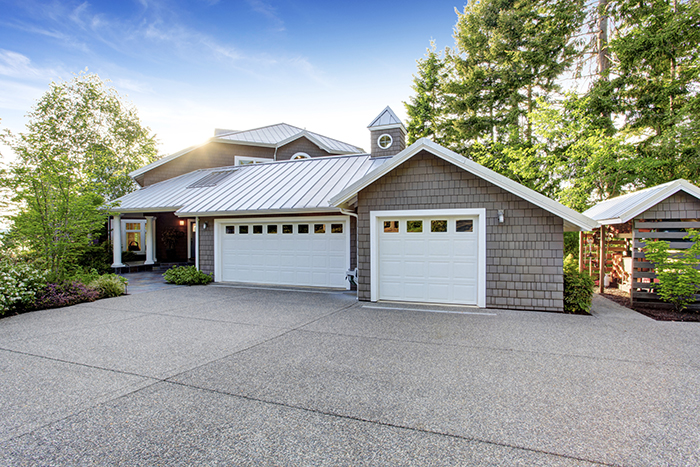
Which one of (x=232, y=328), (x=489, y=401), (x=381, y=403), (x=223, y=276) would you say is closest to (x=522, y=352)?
(x=489, y=401)

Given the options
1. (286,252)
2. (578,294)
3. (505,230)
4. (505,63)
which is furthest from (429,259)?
(505,63)

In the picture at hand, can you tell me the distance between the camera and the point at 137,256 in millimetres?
17875

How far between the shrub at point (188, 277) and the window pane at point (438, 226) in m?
7.94

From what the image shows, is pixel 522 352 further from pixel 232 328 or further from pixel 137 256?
pixel 137 256

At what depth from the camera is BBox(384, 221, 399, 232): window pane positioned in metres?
8.77

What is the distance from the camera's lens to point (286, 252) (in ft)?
37.3

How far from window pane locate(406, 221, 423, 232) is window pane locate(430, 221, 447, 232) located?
0.26 m

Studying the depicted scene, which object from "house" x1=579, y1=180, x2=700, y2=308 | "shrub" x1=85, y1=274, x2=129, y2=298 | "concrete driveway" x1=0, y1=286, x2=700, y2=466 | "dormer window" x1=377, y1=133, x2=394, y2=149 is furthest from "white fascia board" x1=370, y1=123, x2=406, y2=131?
"shrub" x1=85, y1=274, x2=129, y2=298

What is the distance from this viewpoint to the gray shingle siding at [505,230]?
7641 millimetres

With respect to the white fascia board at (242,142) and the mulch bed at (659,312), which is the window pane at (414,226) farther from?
the white fascia board at (242,142)

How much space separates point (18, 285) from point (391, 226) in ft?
28.1

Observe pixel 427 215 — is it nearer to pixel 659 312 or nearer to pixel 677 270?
pixel 659 312

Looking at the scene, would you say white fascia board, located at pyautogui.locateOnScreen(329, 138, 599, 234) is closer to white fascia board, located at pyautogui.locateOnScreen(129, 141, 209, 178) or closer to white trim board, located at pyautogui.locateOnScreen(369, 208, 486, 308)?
white trim board, located at pyautogui.locateOnScreen(369, 208, 486, 308)

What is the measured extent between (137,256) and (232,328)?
14.4m
